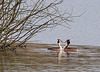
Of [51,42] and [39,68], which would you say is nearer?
[39,68]

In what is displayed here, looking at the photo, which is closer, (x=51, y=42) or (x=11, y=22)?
(x=11, y=22)

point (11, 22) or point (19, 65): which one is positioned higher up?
point (11, 22)

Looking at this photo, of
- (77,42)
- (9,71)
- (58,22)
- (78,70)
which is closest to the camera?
(9,71)

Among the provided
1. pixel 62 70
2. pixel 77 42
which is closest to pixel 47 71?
pixel 62 70

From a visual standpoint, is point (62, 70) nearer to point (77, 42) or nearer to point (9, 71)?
point (9, 71)

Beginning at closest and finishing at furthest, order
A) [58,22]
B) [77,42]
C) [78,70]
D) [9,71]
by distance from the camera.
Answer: [9,71], [78,70], [58,22], [77,42]

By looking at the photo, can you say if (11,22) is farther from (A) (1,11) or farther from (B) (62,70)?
(B) (62,70)

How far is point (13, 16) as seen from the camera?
13.7 metres

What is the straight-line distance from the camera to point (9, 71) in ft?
43.5

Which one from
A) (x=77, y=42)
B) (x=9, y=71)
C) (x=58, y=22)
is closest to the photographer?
(x=9, y=71)

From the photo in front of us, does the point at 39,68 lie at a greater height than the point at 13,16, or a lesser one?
lesser

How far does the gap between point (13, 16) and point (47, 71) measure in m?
1.91

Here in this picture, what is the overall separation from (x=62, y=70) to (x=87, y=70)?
818 mm

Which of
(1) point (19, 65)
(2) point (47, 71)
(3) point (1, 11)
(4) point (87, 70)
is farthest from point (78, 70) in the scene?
(3) point (1, 11)
